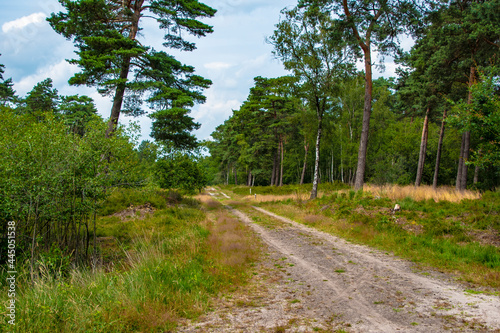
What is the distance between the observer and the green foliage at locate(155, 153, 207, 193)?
20.5 meters

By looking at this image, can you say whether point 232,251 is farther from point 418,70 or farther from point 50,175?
point 418,70

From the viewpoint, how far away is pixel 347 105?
127ft

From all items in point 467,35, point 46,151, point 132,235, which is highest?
point 467,35

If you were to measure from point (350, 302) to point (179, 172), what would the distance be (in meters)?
18.1

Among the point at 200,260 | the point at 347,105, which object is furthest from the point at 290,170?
the point at 200,260

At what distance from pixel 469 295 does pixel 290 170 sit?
4724cm

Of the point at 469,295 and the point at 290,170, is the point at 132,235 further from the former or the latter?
the point at 290,170

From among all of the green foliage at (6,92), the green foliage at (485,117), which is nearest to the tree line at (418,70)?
the green foliage at (485,117)

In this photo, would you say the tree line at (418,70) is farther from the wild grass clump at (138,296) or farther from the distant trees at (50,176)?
the distant trees at (50,176)

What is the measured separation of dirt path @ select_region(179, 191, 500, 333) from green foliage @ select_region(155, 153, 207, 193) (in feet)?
48.3

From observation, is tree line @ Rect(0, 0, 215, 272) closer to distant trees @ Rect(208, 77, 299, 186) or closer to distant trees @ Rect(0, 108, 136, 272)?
distant trees @ Rect(0, 108, 136, 272)

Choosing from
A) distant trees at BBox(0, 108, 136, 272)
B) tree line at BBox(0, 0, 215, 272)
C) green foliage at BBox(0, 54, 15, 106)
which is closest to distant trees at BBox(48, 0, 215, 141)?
tree line at BBox(0, 0, 215, 272)

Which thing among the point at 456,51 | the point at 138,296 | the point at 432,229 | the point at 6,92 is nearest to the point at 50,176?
the point at 138,296

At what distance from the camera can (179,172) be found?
69.3ft
